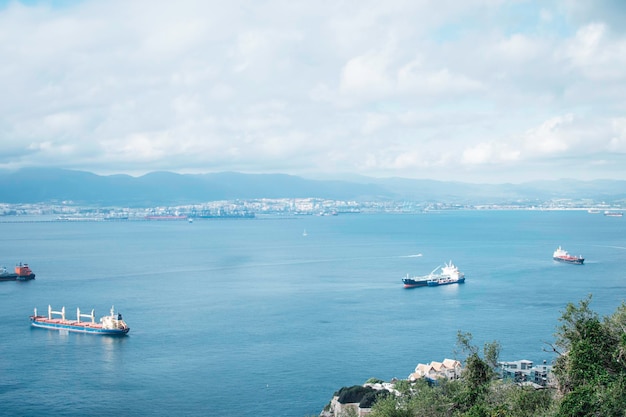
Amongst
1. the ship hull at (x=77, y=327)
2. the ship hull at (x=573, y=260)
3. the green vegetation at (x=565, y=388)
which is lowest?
the ship hull at (x=77, y=327)

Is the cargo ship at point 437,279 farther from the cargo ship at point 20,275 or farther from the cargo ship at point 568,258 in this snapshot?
the cargo ship at point 20,275

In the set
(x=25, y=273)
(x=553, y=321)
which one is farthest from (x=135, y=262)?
(x=553, y=321)

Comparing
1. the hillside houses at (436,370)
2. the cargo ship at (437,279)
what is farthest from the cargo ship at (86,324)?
the cargo ship at (437,279)

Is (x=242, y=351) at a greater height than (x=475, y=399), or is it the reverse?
(x=475, y=399)

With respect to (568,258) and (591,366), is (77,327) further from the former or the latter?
(568,258)

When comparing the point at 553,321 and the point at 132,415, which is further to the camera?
the point at 553,321

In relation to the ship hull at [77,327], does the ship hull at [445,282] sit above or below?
above

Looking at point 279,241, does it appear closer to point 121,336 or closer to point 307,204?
point 121,336
